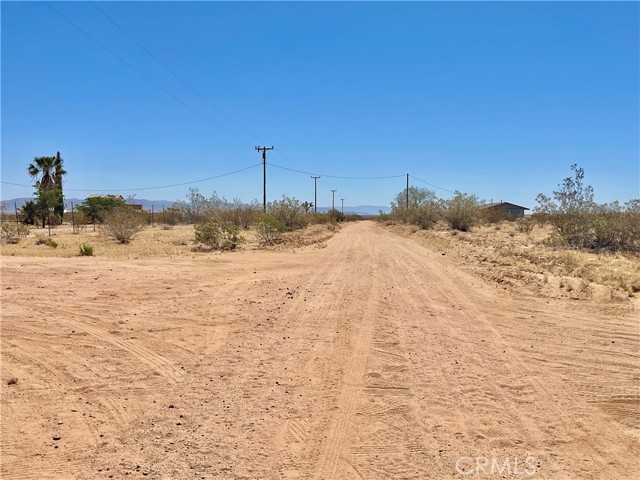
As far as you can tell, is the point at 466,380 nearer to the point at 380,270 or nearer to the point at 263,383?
the point at 263,383

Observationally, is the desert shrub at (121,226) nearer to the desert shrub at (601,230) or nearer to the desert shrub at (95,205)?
the desert shrub at (601,230)

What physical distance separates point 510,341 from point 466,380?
221 centimetres

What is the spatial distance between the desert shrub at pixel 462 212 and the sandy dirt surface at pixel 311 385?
107 feet

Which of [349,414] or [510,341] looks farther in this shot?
[510,341]

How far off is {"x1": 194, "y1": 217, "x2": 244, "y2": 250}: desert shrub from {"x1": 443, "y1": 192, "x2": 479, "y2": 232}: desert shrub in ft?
81.4

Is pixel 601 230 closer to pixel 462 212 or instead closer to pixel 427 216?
pixel 462 212

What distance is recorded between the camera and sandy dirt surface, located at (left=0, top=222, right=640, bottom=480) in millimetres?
4293

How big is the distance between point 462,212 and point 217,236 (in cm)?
2599

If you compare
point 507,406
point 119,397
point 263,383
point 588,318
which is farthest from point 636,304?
point 119,397

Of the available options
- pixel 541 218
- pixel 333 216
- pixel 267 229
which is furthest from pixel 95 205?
pixel 541 218

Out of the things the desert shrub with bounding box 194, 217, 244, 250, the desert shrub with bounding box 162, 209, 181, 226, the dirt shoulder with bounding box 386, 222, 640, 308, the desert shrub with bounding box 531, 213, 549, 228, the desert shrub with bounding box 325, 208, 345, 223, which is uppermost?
the desert shrub with bounding box 325, 208, 345, 223

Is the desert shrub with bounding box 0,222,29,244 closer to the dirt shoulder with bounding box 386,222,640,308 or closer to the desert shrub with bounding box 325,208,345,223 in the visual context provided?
the dirt shoulder with bounding box 386,222,640,308

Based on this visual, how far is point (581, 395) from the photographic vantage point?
5770 millimetres

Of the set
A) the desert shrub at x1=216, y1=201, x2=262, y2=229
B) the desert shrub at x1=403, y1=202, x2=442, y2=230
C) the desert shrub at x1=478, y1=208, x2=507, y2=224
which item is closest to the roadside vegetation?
the desert shrub at x1=403, y1=202, x2=442, y2=230
